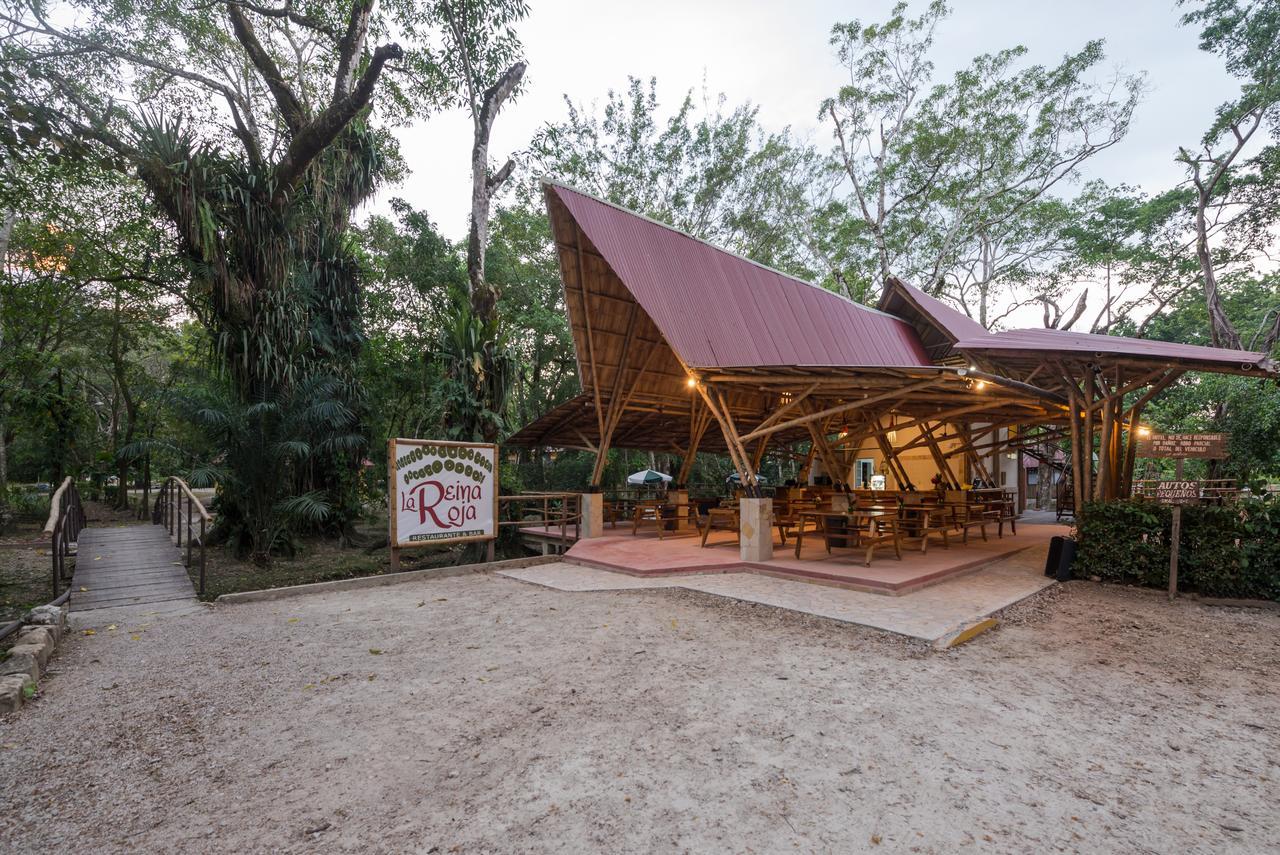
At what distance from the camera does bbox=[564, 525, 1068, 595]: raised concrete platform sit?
6969 mm

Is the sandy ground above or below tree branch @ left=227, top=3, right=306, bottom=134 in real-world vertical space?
below

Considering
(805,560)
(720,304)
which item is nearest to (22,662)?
(805,560)

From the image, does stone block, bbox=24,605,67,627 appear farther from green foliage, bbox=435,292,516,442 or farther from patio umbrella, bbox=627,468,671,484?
patio umbrella, bbox=627,468,671,484

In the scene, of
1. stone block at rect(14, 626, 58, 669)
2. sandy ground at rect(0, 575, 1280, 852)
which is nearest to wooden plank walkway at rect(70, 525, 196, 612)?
stone block at rect(14, 626, 58, 669)

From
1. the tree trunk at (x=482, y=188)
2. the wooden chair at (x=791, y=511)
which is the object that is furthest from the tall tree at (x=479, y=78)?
the wooden chair at (x=791, y=511)

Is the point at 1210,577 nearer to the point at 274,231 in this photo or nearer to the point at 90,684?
the point at 90,684

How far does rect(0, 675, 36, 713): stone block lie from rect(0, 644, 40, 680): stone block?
0.40 feet

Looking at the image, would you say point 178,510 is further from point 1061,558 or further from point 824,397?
point 1061,558

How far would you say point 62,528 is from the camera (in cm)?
695

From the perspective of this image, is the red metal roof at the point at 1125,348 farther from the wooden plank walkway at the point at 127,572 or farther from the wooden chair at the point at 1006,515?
the wooden plank walkway at the point at 127,572

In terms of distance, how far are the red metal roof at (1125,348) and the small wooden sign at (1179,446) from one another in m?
0.98

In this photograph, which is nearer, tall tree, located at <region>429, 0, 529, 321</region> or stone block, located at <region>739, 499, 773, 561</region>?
stone block, located at <region>739, 499, 773, 561</region>

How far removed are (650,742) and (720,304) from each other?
950 cm

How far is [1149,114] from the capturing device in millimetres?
17625
